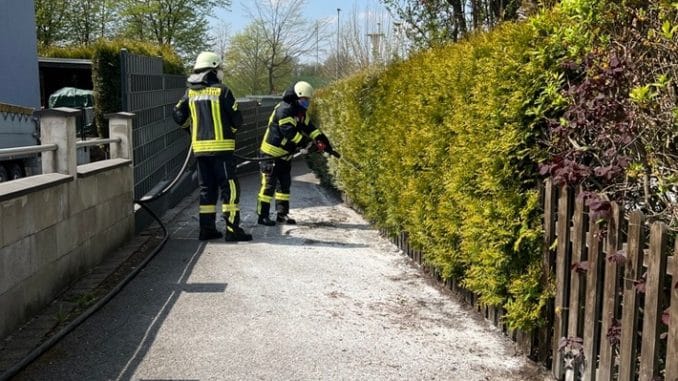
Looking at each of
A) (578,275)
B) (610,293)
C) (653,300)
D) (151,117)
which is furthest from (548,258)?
(151,117)

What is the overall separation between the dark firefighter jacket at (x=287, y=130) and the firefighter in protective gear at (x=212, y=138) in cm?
123

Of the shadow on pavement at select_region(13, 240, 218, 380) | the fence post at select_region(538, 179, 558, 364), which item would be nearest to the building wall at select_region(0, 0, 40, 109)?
the shadow on pavement at select_region(13, 240, 218, 380)

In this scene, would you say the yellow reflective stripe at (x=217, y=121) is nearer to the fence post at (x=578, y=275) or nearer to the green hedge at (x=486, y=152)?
the green hedge at (x=486, y=152)

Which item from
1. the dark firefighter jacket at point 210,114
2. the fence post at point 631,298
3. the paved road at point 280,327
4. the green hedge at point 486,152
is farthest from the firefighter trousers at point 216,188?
the fence post at point 631,298

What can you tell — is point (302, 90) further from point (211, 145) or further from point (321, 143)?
point (211, 145)

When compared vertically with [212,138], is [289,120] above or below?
above

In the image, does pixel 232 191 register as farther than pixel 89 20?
No

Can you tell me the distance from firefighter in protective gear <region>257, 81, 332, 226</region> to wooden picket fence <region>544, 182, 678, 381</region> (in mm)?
5629

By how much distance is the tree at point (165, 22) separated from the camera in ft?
109

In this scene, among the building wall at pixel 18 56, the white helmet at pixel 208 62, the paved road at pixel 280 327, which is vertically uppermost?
the building wall at pixel 18 56

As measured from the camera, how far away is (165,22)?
33.7 metres

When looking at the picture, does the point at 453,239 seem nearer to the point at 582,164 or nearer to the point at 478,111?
the point at 478,111

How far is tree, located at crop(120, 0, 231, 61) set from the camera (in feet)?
109

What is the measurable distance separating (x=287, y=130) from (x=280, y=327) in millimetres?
4641
